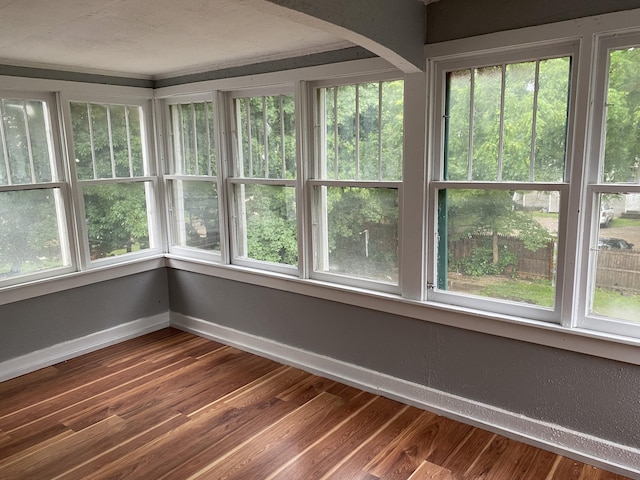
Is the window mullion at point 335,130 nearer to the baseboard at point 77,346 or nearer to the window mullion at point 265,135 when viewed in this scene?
the window mullion at point 265,135

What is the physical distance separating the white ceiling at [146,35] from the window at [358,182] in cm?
37

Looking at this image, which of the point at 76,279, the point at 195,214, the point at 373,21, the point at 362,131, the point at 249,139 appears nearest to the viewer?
the point at 373,21

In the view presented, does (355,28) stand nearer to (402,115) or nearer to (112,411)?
(402,115)

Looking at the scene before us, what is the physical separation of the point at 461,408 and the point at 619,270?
1.14 m

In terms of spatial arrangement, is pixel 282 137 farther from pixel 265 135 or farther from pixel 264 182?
pixel 264 182

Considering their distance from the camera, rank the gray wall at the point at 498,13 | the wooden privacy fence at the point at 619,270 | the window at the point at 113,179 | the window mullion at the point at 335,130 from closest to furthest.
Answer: the gray wall at the point at 498,13
the wooden privacy fence at the point at 619,270
the window mullion at the point at 335,130
the window at the point at 113,179

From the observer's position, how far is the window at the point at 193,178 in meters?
3.94

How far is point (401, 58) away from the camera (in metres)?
2.45

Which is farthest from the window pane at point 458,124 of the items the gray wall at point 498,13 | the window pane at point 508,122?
the gray wall at point 498,13

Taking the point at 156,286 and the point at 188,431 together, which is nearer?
the point at 188,431

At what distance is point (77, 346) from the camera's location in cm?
386

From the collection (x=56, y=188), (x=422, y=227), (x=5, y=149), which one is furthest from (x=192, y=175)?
(x=422, y=227)

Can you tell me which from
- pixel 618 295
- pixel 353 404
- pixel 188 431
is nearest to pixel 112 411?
pixel 188 431

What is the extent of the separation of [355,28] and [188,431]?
230 centimetres
